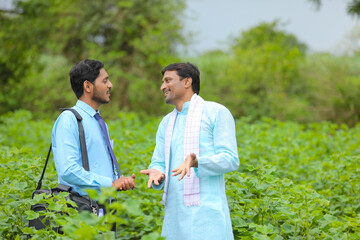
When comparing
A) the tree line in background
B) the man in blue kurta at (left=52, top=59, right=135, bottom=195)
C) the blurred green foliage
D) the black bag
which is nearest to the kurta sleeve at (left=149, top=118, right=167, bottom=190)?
the man in blue kurta at (left=52, top=59, right=135, bottom=195)

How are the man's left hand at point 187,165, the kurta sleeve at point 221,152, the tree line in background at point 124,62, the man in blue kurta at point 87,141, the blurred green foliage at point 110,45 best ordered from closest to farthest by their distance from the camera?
the man's left hand at point 187,165 < the kurta sleeve at point 221,152 < the man in blue kurta at point 87,141 < the tree line in background at point 124,62 < the blurred green foliage at point 110,45

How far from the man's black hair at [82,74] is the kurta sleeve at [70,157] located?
244 millimetres

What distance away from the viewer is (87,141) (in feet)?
9.23

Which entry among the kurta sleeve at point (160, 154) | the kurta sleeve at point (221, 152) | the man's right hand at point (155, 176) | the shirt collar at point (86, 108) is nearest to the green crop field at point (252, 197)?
the man's right hand at point (155, 176)

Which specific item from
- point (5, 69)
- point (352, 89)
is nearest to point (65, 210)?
point (5, 69)

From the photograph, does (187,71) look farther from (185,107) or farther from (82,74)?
(82,74)

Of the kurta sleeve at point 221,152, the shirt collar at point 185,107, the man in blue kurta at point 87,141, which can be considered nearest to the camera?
the kurta sleeve at point 221,152

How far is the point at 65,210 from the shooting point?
8.16ft

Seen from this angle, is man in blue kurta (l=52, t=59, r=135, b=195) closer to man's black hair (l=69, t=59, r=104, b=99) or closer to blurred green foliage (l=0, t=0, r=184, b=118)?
man's black hair (l=69, t=59, r=104, b=99)

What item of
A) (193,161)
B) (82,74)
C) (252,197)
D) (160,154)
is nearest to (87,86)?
(82,74)

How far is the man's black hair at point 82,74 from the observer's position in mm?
2961

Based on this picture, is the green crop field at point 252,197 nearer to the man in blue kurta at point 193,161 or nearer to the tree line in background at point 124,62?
the man in blue kurta at point 193,161

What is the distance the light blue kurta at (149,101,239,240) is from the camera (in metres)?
2.59

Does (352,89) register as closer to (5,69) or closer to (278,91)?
(278,91)
